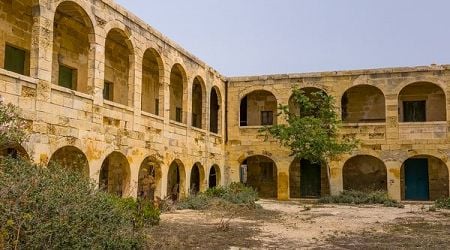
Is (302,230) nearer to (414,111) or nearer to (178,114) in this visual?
(178,114)

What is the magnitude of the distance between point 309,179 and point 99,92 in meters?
12.9

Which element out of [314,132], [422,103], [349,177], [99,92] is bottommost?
[349,177]

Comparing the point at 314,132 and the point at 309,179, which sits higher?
the point at 314,132

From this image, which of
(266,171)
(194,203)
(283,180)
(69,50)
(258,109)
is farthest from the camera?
(266,171)

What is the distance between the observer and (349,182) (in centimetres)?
2133

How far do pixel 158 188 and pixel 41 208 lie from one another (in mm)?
9279

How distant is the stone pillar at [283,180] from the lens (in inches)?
765

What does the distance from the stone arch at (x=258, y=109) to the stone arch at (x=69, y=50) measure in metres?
8.99

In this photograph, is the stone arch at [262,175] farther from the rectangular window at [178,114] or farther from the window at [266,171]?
the rectangular window at [178,114]

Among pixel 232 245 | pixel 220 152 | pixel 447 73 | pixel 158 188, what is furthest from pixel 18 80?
pixel 447 73

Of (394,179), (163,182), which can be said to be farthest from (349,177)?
(163,182)

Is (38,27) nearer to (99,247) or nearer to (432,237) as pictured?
(99,247)

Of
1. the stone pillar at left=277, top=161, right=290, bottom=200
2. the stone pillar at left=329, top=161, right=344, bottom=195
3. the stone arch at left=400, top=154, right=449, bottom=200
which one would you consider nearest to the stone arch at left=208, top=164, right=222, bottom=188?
the stone pillar at left=277, top=161, right=290, bottom=200

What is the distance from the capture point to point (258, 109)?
2155 centimetres
